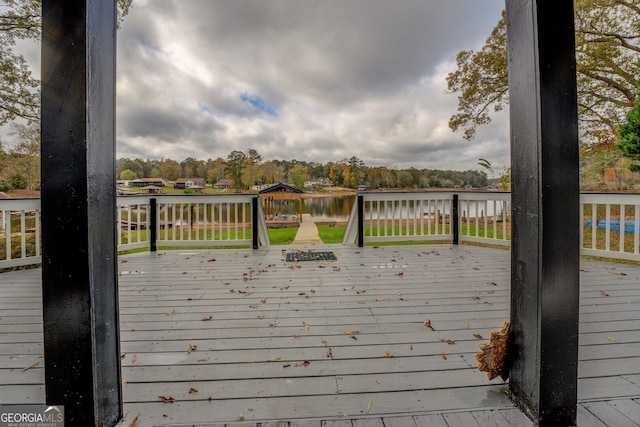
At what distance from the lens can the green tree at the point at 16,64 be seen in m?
4.48

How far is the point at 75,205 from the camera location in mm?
1027

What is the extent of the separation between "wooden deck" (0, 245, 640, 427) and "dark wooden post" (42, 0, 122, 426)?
37 centimetres

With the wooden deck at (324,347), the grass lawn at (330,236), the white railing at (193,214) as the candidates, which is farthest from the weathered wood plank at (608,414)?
the grass lawn at (330,236)

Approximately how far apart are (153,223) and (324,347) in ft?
Result: 13.9

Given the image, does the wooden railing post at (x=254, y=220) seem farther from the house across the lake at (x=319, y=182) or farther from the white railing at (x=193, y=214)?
the house across the lake at (x=319, y=182)

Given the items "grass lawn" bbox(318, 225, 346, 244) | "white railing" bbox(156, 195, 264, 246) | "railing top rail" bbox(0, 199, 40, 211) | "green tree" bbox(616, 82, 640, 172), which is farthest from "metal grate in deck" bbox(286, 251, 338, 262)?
"green tree" bbox(616, 82, 640, 172)

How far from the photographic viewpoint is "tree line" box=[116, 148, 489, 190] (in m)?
6.38

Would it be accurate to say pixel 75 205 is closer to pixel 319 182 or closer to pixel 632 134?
pixel 632 134

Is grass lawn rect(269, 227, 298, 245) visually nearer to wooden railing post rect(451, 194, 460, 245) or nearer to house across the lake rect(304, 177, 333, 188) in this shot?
house across the lake rect(304, 177, 333, 188)

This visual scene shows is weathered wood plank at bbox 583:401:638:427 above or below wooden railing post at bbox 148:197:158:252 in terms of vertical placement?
below

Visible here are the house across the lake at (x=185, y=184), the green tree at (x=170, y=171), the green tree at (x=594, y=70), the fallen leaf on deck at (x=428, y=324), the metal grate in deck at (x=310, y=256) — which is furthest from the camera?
the green tree at (x=170, y=171)

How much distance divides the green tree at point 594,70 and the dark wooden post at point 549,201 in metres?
7.09

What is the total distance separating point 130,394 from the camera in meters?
1.39

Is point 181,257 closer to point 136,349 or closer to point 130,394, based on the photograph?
point 136,349
